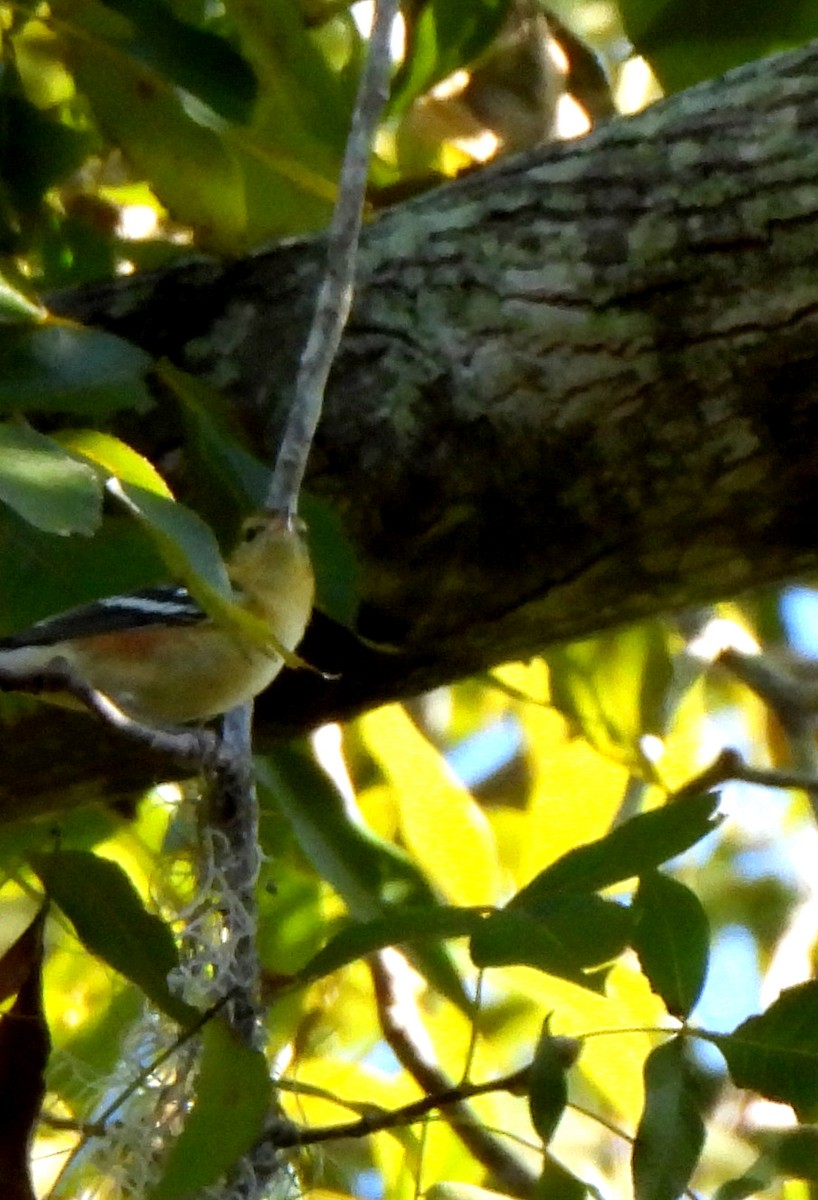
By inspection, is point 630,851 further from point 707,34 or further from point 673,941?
point 707,34

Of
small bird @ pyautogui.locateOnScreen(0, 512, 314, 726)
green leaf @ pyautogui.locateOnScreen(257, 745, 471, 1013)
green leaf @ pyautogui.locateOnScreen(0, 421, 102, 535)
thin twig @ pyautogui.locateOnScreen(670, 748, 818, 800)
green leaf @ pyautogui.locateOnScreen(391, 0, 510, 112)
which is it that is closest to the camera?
green leaf @ pyautogui.locateOnScreen(0, 421, 102, 535)

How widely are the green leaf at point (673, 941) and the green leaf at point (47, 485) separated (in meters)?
0.39

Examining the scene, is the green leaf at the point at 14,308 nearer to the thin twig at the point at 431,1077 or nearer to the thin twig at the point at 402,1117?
the thin twig at the point at 402,1117

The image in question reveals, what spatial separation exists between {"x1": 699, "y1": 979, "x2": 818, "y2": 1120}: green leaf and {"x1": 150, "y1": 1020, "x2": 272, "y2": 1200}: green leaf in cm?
25

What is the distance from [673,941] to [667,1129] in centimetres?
10

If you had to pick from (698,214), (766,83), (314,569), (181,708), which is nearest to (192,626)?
(181,708)

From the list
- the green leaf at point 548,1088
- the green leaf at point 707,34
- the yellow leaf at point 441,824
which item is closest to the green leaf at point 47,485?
the green leaf at point 548,1088

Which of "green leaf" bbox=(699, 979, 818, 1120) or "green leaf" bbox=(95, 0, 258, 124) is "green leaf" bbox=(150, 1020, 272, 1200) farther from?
"green leaf" bbox=(95, 0, 258, 124)

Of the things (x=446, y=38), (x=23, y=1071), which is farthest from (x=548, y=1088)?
(x=446, y=38)

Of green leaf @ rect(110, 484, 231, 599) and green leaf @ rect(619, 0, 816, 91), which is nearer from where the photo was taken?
green leaf @ rect(110, 484, 231, 599)

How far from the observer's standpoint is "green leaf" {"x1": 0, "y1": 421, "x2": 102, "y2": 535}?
0.66 metres

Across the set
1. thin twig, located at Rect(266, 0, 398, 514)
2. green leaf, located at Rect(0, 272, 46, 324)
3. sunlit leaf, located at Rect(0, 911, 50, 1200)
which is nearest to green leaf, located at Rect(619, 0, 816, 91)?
thin twig, located at Rect(266, 0, 398, 514)

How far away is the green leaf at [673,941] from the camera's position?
2.93 feet

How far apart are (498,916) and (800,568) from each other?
480mm
